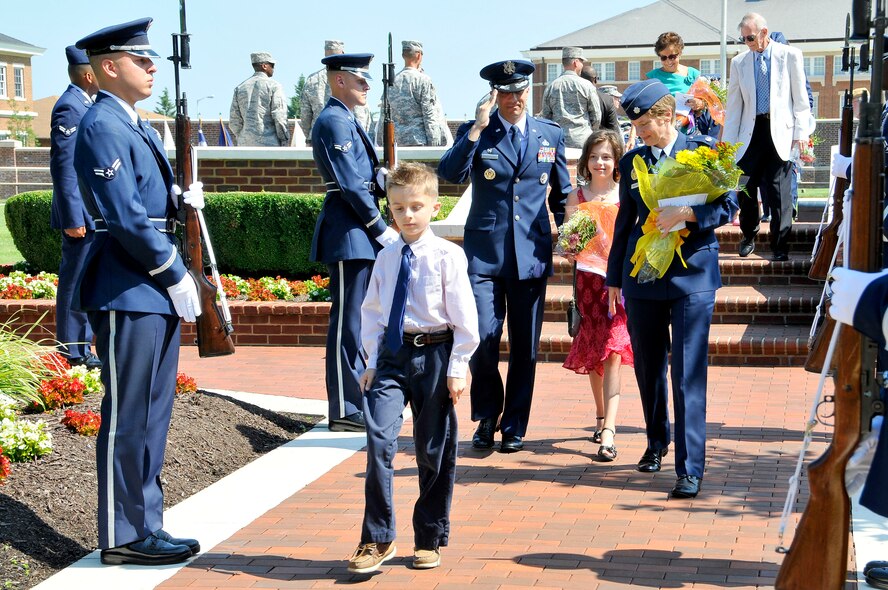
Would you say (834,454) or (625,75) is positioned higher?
(625,75)

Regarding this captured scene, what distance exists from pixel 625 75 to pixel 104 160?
262 feet

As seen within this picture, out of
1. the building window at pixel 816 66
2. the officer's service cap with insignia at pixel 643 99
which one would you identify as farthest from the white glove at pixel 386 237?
the building window at pixel 816 66

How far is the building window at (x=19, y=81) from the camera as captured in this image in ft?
260

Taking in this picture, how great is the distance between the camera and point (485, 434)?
747 centimetres

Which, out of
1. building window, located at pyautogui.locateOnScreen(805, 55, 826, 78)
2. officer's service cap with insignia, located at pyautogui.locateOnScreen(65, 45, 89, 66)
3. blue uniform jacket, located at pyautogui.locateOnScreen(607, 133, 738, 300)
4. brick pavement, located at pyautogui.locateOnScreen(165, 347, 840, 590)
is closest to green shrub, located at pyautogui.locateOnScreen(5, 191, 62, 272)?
officer's service cap with insignia, located at pyautogui.locateOnScreen(65, 45, 89, 66)

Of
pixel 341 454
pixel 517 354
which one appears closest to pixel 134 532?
pixel 341 454

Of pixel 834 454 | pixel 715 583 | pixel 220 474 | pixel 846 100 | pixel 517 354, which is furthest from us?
pixel 846 100

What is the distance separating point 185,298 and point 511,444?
9.09ft

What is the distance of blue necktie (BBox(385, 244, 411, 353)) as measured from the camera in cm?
526

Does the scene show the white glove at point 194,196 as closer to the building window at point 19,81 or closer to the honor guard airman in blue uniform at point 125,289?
the honor guard airman in blue uniform at point 125,289

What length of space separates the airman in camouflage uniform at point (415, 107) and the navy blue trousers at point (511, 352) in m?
7.97

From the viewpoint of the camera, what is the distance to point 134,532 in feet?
17.4

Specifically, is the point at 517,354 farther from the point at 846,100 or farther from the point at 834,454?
the point at 846,100

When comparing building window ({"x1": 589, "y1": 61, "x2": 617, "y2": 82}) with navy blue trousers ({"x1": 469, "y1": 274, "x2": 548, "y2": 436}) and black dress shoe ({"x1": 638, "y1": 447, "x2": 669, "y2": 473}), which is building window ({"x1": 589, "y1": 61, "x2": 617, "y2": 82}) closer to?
navy blue trousers ({"x1": 469, "y1": 274, "x2": 548, "y2": 436})
